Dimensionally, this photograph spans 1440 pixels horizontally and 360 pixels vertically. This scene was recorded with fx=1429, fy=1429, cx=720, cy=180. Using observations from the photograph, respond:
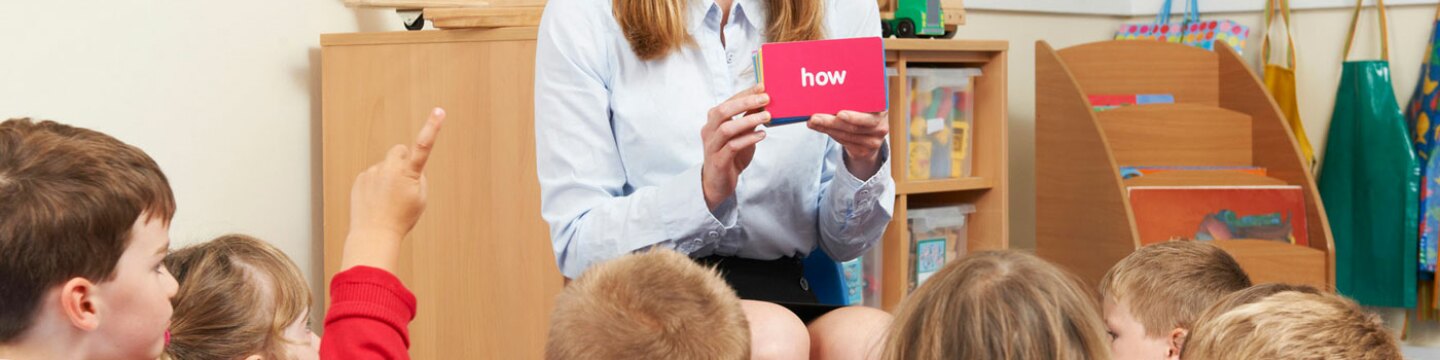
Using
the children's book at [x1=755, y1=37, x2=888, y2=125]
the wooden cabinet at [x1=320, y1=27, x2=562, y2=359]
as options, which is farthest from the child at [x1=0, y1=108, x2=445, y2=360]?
the wooden cabinet at [x1=320, y1=27, x2=562, y2=359]

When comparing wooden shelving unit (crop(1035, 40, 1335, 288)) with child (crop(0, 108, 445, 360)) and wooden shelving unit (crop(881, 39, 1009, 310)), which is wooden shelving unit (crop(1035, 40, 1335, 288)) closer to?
wooden shelving unit (crop(881, 39, 1009, 310))

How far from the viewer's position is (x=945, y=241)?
2936mm

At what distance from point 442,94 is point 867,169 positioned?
0.90 meters

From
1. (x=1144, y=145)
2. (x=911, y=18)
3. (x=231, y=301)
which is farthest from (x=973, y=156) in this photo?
(x=231, y=301)

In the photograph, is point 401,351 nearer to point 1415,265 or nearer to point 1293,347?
point 1293,347

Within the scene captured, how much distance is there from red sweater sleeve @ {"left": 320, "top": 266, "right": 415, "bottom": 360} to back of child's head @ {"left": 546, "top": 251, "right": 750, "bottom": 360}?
0.13 m

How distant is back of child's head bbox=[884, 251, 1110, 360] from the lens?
1035 millimetres

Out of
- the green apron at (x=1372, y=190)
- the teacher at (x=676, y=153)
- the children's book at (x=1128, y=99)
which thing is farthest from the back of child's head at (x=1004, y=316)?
the green apron at (x=1372, y=190)

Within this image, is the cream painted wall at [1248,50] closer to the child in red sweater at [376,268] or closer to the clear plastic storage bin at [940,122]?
the clear plastic storage bin at [940,122]

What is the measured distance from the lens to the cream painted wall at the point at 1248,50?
369 centimetres

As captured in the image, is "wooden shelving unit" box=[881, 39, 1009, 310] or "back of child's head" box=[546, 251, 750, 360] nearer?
"back of child's head" box=[546, 251, 750, 360]

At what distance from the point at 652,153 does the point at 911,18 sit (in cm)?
115

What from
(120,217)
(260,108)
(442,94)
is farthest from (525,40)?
(120,217)

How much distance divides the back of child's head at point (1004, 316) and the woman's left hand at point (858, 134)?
0.47 meters
